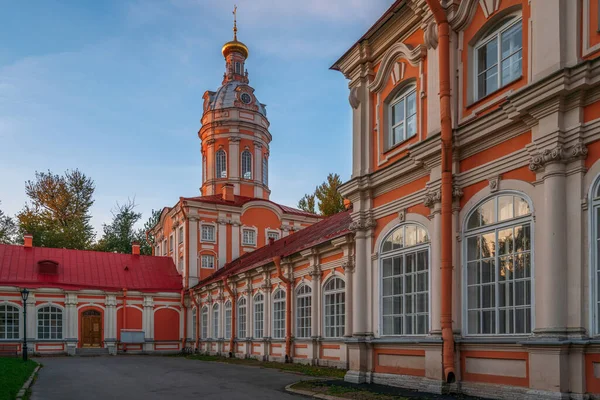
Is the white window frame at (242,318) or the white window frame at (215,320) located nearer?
the white window frame at (242,318)

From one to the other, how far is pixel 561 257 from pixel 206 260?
27.7 meters

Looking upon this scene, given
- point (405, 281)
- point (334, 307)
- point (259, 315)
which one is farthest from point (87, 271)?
point (405, 281)

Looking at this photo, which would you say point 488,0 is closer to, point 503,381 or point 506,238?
point 506,238

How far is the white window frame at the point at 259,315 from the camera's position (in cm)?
2288

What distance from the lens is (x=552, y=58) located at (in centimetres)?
814

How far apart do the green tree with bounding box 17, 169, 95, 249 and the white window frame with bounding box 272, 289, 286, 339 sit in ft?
88.7

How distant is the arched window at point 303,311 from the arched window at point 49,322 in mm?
16700

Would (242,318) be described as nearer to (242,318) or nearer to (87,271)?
(242,318)

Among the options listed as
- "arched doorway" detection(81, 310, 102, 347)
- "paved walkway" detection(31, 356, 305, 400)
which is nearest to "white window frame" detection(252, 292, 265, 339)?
"paved walkway" detection(31, 356, 305, 400)

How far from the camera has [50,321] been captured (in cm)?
3067

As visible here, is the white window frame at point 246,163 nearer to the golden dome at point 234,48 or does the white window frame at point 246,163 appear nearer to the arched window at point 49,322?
the golden dome at point 234,48

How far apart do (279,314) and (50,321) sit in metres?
15.4

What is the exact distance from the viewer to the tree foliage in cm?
4172

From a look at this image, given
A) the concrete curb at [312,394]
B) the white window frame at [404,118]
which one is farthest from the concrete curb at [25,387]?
the white window frame at [404,118]
